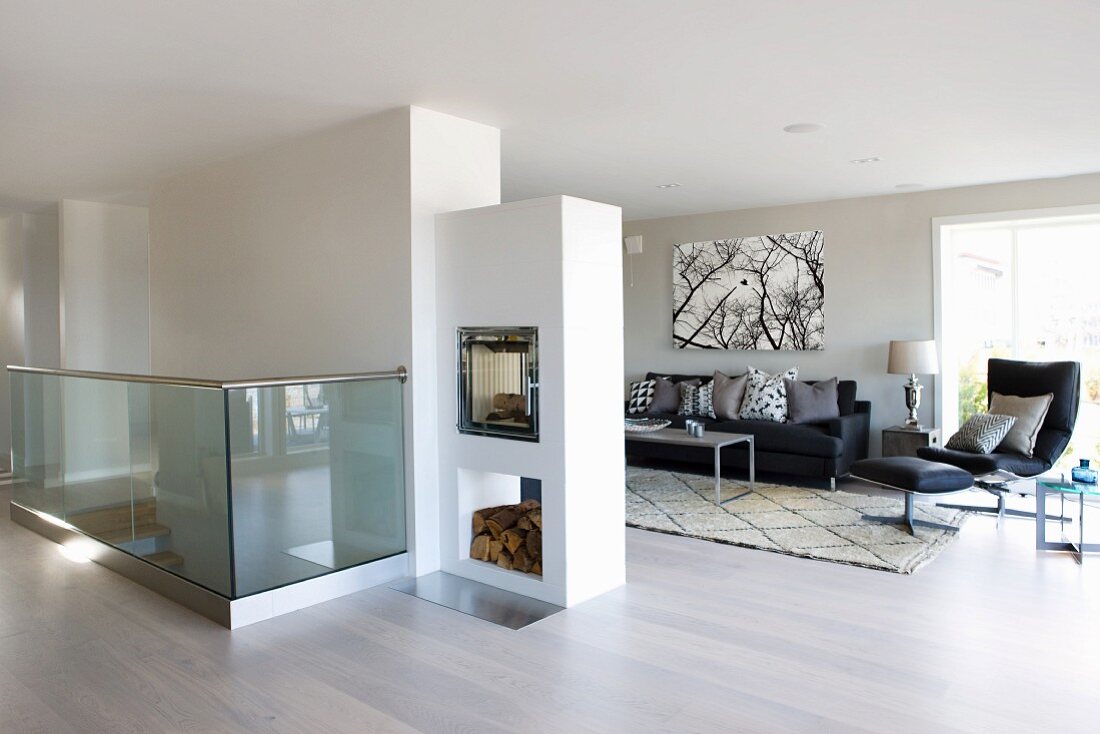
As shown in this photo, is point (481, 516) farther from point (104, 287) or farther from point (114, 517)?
point (104, 287)

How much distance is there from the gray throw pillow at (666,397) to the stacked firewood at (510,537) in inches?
136

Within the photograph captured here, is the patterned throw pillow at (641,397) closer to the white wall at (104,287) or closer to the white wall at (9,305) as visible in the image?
the white wall at (104,287)

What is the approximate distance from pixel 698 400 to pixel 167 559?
184 inches

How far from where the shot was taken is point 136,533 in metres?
4.16

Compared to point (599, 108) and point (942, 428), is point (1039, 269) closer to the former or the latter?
point (942, 428)

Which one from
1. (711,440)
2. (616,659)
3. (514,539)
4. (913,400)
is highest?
(913,400)

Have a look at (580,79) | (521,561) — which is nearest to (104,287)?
(521,561)

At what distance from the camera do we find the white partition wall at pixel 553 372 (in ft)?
12.1

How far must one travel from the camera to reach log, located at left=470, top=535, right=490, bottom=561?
4.11 meters

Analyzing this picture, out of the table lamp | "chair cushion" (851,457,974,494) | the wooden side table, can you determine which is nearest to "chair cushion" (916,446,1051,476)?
"chair cushion" (851,457,974,494)

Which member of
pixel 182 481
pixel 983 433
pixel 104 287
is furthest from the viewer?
pixel 104 287

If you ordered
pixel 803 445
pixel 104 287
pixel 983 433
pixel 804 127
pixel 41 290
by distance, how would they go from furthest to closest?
pixel 41 290
pixel 104 287
pixel 803 445
pixel 983 433
pixel 804 127

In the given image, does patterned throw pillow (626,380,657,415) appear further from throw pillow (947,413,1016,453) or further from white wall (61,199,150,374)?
white wall (61,199,150,374)

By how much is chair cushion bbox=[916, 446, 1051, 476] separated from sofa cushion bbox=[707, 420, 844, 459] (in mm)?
950
